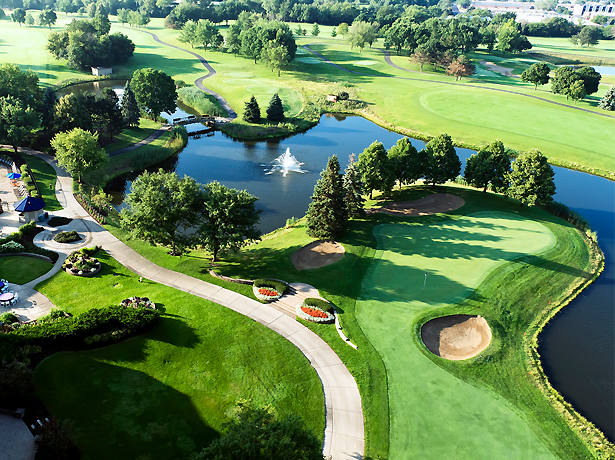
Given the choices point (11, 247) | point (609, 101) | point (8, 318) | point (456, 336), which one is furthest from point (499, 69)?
point (8, 318)

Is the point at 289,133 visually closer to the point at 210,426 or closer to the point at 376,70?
the point at 376,70

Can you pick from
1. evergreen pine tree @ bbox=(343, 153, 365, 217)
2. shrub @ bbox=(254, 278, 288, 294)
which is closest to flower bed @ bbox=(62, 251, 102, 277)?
shrub @ bbox=(254, 278, 288, 294)

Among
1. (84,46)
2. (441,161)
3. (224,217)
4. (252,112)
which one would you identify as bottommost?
(224,217)

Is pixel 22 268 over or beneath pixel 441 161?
beneath

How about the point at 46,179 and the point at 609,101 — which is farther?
the point at 609,101

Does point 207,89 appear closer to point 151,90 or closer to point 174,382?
point 151,90

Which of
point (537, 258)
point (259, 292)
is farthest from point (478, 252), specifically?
point (259, 292)

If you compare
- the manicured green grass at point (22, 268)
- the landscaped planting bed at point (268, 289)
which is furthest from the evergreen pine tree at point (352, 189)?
the manicured green grass at point (22, 268)
